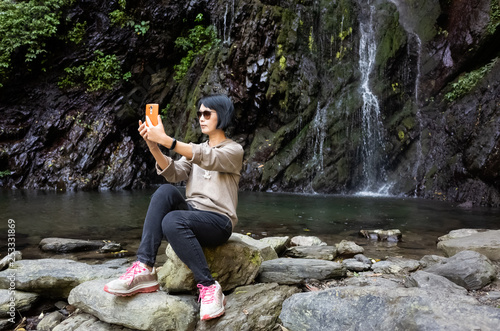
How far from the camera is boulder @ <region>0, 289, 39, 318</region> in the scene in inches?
108

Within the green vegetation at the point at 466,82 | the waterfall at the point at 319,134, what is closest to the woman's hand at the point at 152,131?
the waterfall at the point at 319,134

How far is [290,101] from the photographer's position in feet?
47.6

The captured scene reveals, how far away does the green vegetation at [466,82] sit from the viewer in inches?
480

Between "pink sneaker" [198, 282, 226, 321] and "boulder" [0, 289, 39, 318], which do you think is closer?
"pink sneaker" [198, 282, 226, 321]

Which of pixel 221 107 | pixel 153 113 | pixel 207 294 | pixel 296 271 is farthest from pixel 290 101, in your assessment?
pixel 207 294

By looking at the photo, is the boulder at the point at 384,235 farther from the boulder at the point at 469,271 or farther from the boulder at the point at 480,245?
the boulder at the point at 469,271

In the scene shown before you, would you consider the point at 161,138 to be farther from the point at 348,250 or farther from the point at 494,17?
the point at 494,17

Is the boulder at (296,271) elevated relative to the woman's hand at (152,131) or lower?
lower

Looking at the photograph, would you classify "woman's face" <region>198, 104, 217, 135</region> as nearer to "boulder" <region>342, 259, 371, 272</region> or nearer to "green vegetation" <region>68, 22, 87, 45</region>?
"boulder" <region>342, 259, 371, 272</region>

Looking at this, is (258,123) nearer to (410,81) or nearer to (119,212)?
(410,81)

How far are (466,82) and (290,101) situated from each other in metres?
6.44

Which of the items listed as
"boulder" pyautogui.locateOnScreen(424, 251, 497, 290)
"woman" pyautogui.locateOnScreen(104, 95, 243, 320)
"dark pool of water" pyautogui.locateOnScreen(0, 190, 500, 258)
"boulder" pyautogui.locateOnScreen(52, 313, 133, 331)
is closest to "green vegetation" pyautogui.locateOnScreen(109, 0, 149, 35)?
"dark pool of water" pyautogui.locateOnScreen(0, 190, 500, 258)

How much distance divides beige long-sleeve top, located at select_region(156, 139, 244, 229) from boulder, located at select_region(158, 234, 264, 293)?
0.84ft

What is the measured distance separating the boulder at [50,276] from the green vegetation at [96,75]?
14.7 meters
